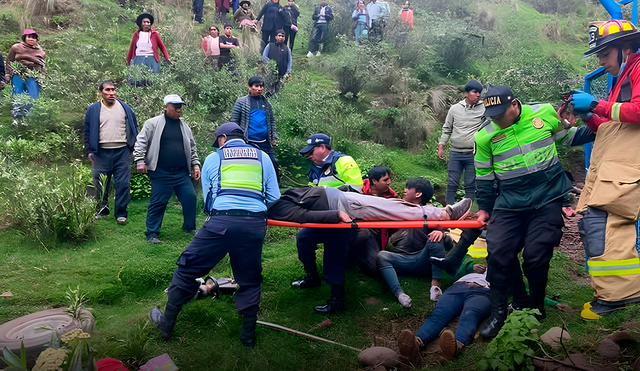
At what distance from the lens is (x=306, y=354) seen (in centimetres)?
397

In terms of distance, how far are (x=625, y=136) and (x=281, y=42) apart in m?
9.08

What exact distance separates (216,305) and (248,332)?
2.49 ft

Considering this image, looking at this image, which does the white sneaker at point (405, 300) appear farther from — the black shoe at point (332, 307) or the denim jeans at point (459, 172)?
the denim jeans at point (459, 172)

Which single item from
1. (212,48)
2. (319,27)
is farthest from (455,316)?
(319,27)

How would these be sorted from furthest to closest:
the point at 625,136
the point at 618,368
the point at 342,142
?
the point at 342,142
the point at 625,136
the point at 618,368

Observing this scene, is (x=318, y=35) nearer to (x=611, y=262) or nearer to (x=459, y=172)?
(x=459, y=172)

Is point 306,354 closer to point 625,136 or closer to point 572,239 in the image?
point 625,136

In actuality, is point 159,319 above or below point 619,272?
below

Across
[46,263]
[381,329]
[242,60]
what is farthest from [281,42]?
[381,329]

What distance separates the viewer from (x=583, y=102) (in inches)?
151

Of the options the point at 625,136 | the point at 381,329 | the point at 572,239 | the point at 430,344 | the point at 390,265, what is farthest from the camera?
the point at 572,239

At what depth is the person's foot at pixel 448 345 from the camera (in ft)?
11.6

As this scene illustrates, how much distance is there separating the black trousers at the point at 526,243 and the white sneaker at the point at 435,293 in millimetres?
924

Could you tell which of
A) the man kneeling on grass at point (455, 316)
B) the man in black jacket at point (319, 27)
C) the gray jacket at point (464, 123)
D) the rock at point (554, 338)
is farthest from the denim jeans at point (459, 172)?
the man in black jacket at point (319, 27)
